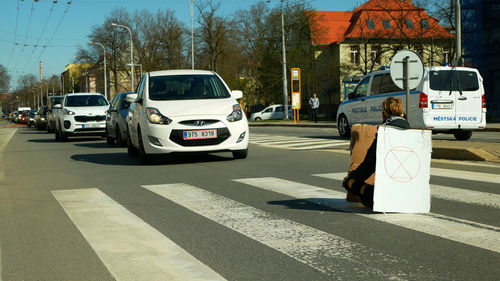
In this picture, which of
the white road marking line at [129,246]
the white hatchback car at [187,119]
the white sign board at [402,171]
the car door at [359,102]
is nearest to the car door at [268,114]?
the car door at [359,102]

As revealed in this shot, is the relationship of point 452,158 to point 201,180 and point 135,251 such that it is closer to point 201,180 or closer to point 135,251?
point 201,180

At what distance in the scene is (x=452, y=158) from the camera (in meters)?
12.0

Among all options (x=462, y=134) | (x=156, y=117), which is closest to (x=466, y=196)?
(x=156, y=117)

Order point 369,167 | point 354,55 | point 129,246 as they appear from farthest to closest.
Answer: point 354,55, point 369,167, point 129,246

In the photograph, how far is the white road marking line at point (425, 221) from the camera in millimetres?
5141

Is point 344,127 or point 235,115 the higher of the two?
point 235,115

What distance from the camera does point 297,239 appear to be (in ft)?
17.4

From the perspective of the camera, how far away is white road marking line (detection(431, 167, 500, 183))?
28.6 feet

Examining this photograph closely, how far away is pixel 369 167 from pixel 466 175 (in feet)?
11.1

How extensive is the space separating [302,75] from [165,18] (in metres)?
20.8

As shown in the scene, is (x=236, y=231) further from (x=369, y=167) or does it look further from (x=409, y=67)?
(x=409, y=67)

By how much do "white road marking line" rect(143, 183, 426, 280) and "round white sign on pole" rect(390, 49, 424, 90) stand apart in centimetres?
562

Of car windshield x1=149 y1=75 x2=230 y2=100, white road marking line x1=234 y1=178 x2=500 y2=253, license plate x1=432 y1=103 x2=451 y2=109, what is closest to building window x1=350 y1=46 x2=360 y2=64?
license plate x1=432 y1=103 x2=451 y2=109

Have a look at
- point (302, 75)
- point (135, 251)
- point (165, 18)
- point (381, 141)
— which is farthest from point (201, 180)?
point (165, 18)
